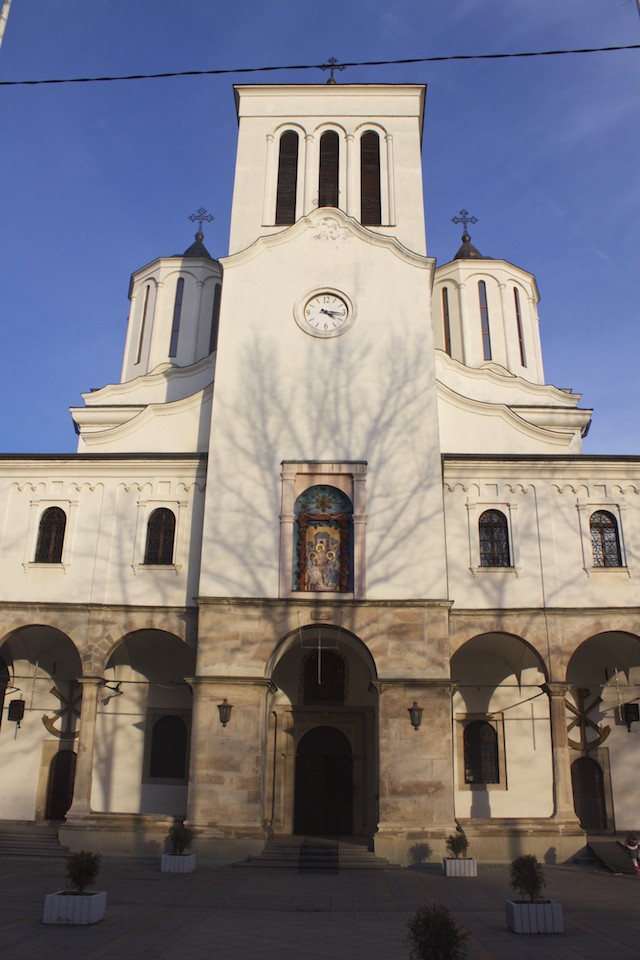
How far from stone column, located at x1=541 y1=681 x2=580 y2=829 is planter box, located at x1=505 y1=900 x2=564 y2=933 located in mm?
6822

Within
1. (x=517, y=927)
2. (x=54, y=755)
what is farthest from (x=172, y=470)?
(x=517, y=927)

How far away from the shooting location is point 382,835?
1575cm

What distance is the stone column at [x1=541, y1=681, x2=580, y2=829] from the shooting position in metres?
16.6

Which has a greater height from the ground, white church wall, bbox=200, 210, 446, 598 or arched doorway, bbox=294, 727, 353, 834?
white church wall, bbox=200, 210, 446, 598

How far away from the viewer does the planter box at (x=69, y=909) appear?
1012cm

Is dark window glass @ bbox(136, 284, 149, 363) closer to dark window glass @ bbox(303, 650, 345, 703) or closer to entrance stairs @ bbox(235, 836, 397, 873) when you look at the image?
dark window glass @ bbox(303, 650, 345, 703)

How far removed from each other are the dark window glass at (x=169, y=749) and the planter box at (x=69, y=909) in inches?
357

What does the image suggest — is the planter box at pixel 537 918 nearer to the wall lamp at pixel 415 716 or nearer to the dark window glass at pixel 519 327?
the wall lamp at pixel 415 716

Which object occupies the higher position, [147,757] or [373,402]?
[373,402]

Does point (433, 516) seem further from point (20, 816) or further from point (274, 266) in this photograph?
point (20, 816)

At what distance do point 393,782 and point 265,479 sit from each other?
7.13 meters

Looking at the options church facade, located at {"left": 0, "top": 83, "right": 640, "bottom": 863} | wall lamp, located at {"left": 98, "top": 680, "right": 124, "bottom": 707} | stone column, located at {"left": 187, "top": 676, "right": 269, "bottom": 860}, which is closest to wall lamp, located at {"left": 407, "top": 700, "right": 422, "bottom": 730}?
church facade, located at {"left": 0, "top": 83, "right": 640, "bottom": 863}

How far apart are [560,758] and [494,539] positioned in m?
4.94

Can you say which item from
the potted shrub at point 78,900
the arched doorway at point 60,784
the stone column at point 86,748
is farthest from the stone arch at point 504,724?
the potted shrub at point 78,900
